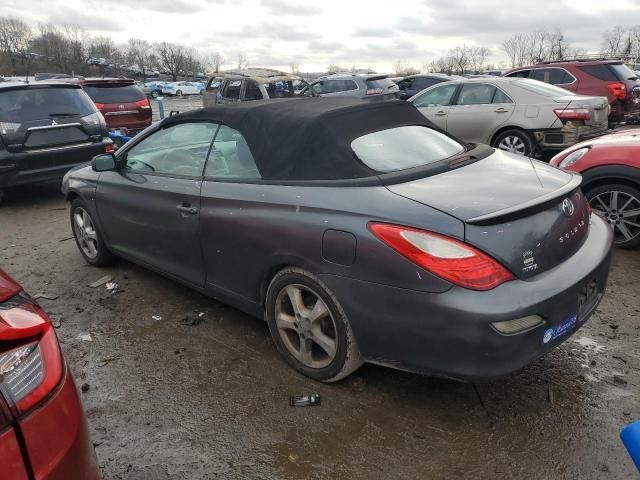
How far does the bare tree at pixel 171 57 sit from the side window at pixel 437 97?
76.3 m

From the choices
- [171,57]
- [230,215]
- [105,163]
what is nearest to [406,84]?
[105,163]

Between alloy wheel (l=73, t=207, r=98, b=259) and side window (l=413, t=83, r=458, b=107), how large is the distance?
6900 mm

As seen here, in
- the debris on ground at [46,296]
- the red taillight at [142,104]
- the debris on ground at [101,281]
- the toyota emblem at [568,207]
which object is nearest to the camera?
the toyota emblem at [568,207]

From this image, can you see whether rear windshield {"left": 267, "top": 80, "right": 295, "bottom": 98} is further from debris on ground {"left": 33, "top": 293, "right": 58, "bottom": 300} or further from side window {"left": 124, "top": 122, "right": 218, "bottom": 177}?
debris on ground {"left": 33, "top": 293, "right": 58, "bottom": 300}

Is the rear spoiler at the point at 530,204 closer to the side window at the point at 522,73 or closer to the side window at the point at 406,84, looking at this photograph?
the side window at the point at 522,73

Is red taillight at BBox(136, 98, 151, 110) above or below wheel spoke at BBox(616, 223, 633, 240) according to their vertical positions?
above

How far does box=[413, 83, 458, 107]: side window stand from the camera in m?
9.45

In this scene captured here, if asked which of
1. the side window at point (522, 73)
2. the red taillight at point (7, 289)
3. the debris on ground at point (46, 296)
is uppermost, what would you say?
the side window at point (522, 73)

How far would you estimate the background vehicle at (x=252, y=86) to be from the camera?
11883 millimetres

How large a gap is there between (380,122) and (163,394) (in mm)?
2094

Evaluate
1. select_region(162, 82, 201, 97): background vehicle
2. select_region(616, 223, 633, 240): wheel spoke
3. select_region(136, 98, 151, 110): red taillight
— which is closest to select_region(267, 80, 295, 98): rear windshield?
select_region(136, 98, 151, 110): red taillight

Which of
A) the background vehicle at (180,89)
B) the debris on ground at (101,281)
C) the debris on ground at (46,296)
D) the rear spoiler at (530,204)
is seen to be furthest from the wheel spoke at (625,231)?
the background vehicle at (180,89)

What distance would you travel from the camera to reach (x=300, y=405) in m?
2.76

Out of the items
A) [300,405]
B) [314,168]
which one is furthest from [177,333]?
[314,168]
